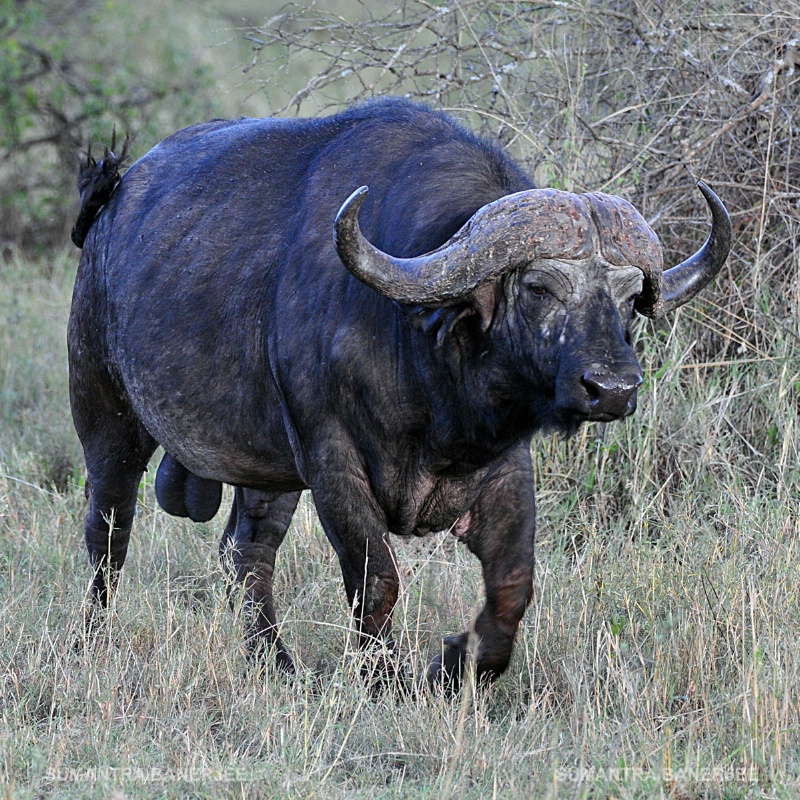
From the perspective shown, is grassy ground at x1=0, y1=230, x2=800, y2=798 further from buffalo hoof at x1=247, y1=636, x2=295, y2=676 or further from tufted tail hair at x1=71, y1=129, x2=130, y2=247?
tufted tail hair at x1=71, y1=129, x2=130, y2=247

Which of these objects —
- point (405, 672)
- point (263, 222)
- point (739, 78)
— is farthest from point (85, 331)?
point (739, 78)

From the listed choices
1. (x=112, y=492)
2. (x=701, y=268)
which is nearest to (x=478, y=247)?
(x=701, y=268)

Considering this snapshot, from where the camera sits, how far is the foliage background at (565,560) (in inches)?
139

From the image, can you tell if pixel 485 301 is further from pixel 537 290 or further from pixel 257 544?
pixel 257 544

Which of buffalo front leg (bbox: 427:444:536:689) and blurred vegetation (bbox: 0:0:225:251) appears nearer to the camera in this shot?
buffalo front leg (bbox: 427:444:536:689)

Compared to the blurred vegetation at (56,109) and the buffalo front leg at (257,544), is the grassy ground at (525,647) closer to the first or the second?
the buffalo front leg at (257,544)

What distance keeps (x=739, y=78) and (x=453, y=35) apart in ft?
4.63

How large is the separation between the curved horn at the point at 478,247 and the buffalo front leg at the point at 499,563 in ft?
2.69

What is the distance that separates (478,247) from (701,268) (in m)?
0.89

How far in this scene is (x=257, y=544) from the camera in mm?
5371

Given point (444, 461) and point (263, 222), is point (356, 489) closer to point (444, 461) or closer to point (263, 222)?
point (444, 461)

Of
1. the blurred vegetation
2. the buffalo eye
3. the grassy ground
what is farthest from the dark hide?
the blurred vegetation

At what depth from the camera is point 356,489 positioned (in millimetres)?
4219

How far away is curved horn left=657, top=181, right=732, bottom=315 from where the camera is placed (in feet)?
13.6
